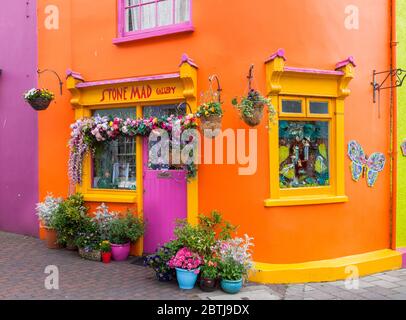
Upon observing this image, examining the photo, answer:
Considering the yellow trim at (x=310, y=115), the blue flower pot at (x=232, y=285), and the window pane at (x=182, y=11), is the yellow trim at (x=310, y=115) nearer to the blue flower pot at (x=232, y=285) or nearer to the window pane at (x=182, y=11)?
the blue flower pot at (x=232, y=285)

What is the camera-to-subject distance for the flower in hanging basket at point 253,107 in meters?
5.89

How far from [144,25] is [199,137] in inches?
100

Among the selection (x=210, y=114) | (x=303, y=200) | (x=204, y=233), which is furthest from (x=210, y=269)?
(x=210, y=114)

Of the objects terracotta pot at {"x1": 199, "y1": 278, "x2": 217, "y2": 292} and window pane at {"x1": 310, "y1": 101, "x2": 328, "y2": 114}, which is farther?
window pane at {"x1": 310, "y1": 101, "x2": 328, "y2": 114}

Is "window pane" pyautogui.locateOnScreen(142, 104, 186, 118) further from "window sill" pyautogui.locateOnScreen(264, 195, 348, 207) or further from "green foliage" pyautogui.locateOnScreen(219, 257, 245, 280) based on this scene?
"green foliage" pyautogui.locateOnScreen(219, 257, 245, 280)

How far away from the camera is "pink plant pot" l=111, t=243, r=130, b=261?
23.4 feet

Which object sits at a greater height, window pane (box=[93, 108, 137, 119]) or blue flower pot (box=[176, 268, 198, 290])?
window pane (box=[93, 108, 137, 119])

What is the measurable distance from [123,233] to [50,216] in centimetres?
176

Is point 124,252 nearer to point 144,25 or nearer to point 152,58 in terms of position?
point 152,58

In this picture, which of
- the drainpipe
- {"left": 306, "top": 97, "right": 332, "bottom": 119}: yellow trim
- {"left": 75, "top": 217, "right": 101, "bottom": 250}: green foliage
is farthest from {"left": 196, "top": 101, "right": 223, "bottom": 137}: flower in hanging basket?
the drainpipe

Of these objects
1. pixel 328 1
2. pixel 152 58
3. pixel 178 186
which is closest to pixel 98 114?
pixel 152 58

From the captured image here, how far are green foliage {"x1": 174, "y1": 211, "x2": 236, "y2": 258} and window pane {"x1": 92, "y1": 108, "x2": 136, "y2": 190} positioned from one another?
66.3 inches

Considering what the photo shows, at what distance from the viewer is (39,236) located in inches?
348

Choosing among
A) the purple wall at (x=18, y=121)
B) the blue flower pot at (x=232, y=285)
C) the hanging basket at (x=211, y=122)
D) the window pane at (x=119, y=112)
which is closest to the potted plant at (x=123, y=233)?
the window pane at (x=119, y=112)
